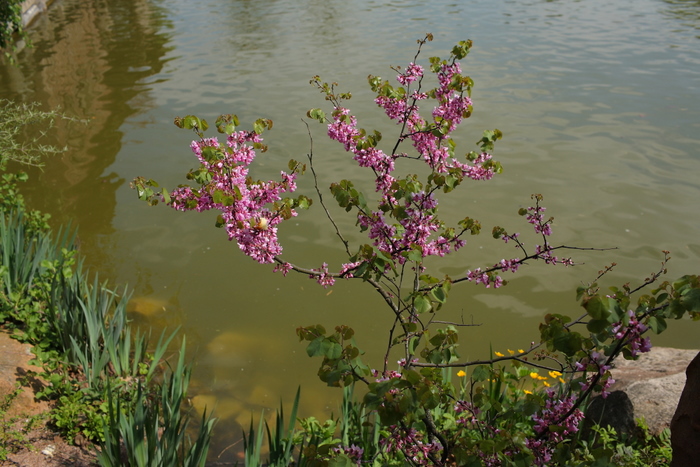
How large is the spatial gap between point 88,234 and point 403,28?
419 inches

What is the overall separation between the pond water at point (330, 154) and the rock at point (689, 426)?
279 cm

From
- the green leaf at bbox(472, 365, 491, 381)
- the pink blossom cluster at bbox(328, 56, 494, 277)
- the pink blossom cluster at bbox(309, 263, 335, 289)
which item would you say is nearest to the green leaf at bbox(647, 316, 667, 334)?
the green leaf at bbox(472, 365, 491, 381)

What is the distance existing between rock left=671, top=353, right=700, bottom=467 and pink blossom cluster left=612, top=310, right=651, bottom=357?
6.6 inches

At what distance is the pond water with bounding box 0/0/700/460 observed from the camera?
5.30 metres

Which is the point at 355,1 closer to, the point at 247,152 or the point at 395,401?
the point at 247,152

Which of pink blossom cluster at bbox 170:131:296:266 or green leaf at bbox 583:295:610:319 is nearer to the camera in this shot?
green leaf at bbox 583:295:610:319

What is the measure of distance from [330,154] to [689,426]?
6.87m

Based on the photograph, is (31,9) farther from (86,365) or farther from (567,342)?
(567,342)

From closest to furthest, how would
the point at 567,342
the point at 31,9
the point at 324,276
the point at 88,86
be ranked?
the point at 567,342
the point at 324,276
the point at 88,86
the point at 31,9

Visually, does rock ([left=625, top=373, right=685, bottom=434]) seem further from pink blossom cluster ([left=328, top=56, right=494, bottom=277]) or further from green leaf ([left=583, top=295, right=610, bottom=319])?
green leaf ([left=583, top=295, right=610, bottom=319])

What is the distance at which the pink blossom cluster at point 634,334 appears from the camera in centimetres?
188

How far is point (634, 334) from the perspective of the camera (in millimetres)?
1904

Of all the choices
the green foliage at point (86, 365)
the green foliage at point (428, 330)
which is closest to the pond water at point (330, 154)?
the green foliage at point (86, 365)

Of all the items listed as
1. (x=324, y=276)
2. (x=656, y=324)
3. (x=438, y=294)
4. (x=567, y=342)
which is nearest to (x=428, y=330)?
(x=438, y=294)
